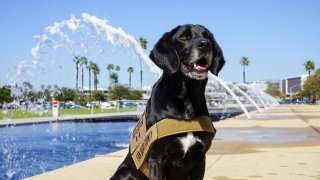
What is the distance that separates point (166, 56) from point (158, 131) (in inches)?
24.2

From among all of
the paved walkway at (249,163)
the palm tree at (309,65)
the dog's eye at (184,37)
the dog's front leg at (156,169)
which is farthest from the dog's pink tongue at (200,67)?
the palm tree at (309,65)

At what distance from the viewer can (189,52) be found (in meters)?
3.77

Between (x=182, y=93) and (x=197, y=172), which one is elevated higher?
(x=182, y=93)

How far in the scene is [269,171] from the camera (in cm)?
695

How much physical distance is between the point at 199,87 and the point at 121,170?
3.57 ft

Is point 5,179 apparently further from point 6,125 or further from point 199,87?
point 6,125

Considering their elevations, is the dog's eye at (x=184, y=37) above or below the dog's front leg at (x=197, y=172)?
above

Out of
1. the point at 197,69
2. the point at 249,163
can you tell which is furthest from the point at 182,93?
the point at 249,163

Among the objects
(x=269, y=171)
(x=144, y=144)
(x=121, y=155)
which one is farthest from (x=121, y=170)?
(x=121, y=155)

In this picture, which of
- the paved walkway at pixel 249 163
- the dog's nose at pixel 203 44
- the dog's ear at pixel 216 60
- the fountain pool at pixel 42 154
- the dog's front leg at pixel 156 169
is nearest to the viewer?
the dog's nose at pixel 203 44

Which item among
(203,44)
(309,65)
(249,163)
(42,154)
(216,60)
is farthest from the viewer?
(309,65)

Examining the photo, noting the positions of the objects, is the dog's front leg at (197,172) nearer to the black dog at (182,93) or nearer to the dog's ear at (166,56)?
the black dog at (182,93)

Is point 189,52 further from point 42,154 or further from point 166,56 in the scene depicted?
point 42,154

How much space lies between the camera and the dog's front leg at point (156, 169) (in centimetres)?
382
